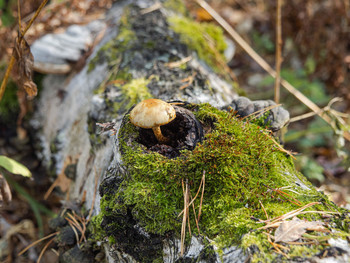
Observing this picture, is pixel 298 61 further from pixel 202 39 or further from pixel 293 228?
pixel 293 228

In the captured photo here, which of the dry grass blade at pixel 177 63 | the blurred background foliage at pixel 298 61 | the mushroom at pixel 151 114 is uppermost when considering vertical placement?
the mushroom at pixel 151 114

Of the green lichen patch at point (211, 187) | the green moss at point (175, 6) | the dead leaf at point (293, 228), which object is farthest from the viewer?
the green moss at point (175, 6)

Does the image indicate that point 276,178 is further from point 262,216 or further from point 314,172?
point 314,172

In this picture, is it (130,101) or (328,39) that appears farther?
(328,39)

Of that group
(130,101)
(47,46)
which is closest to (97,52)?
(47,46)

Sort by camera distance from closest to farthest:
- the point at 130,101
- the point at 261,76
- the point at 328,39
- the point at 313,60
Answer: the point at 130,101
the point at 328,39
the point at 313,60
the point at 261,76

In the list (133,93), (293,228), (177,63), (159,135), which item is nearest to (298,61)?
(177,63)

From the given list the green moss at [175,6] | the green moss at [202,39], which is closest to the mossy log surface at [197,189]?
the green moss at [202,39]

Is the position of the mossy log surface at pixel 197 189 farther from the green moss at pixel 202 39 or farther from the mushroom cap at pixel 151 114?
the green moss at pixel 202 39
